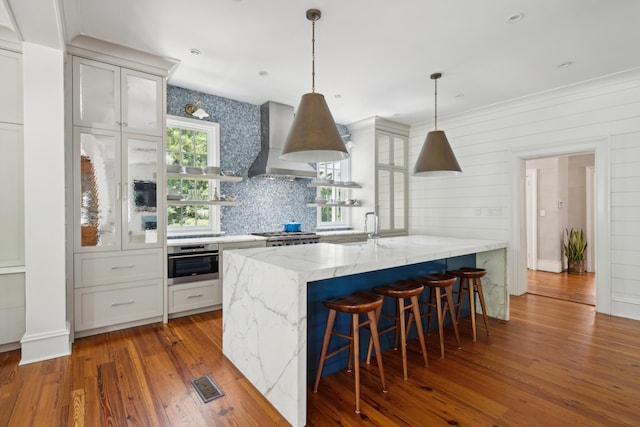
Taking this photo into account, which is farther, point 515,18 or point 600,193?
point 600,193

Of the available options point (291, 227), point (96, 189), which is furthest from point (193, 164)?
point (291, 227)

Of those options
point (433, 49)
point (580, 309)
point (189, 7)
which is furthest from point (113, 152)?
point (580, 309)

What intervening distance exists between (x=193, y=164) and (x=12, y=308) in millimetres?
2327

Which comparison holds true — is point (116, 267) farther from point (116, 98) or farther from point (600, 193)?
point (600, 193)

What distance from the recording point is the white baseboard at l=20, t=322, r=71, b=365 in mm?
2488

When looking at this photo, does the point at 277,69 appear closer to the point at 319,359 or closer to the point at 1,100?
the point at 1,100

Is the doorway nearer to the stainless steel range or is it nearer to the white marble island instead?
the stainless steel range

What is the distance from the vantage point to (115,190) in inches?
123

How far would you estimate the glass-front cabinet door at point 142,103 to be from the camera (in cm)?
318

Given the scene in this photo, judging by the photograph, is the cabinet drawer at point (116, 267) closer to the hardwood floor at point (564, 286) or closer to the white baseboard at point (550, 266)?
the hardwood floor at point (564, 286)

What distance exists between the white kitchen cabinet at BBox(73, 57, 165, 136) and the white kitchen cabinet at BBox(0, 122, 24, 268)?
1.55 ft

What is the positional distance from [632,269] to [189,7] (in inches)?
199

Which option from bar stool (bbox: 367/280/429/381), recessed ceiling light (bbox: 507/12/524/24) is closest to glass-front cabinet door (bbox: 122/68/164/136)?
bar stool (bbox: 367/280/429/381)

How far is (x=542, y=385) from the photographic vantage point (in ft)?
7.14
